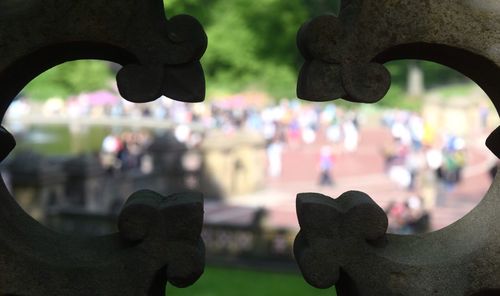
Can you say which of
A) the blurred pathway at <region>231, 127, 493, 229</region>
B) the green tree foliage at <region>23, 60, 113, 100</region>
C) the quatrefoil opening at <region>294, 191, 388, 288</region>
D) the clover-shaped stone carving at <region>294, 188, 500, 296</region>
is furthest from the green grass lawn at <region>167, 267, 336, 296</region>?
the green tree foliage at <region>23, 60, 113, 100</region>

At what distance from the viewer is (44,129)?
48375 mm

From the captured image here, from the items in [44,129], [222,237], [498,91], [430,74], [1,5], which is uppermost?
[430,74]

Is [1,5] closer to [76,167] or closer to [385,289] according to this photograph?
[385,289]

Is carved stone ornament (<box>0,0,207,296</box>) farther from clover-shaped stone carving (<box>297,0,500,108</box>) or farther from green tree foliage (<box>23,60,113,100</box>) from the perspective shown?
green tree foliage (<box>23,60,113,100</box>)

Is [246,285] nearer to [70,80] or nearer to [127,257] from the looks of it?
[127,257]

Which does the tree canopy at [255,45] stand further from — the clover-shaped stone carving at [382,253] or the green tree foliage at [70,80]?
the clover-shaped stone carving at [382,253]

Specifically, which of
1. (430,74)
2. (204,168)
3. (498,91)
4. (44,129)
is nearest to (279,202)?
(204,168)

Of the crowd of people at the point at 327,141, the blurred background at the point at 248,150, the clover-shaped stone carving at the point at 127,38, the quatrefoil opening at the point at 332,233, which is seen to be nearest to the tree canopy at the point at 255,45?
the blurred background at the point at 248,150

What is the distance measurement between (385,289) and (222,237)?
13.8 meters

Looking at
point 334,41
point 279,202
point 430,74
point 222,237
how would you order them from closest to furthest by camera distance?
point 334,41 < point 222,237 < point 279,202 < point 430,74

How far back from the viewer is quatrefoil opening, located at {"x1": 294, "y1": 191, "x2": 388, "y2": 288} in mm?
2184

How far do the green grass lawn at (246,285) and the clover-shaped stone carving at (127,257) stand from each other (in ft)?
34.5

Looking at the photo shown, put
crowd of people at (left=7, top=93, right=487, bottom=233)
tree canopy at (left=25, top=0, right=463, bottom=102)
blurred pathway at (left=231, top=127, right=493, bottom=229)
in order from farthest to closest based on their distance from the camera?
tree canopy at (left=25, top=0, right=463, bottom=102) < crowd of people at (left=7, top=93, right=487, bottom=233) < blurred pathway at (left=231, top=127, right=493, bottom=229)

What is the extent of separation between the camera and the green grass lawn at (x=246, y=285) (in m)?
13.1
